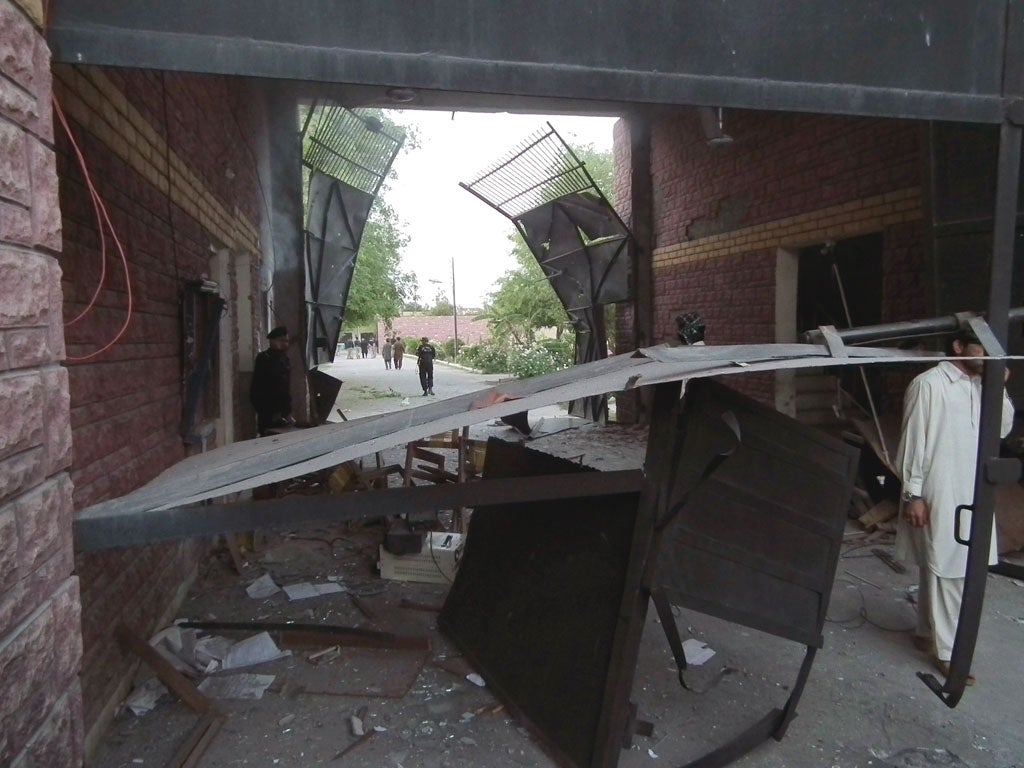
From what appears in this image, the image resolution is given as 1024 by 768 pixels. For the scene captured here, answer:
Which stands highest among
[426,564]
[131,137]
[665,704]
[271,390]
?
[131,137]

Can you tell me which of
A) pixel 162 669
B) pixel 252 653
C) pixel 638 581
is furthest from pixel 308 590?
pixel 638 581

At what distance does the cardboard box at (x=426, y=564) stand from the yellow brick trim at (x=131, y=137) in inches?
113

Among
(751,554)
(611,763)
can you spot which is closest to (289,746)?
(611,763)

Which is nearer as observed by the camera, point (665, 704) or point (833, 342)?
point (833, 342)

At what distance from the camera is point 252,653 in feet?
11.8

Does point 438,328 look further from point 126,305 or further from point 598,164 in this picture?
point 126,305

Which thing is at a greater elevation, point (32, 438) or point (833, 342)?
point (833, 342)

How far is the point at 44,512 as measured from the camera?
4.80ft

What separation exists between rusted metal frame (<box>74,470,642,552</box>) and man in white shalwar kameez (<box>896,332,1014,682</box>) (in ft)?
7.98

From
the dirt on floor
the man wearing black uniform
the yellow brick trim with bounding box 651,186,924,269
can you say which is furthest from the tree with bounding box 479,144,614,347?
the dirt on floor

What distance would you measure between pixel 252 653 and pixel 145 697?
0.54 m

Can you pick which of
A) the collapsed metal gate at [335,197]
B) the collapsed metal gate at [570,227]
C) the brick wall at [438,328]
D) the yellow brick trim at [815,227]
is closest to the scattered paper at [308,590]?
the yellow brick trim at [815,227]

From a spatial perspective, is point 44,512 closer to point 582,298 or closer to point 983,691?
point 983,691

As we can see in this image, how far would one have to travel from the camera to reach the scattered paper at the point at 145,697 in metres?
3.13
